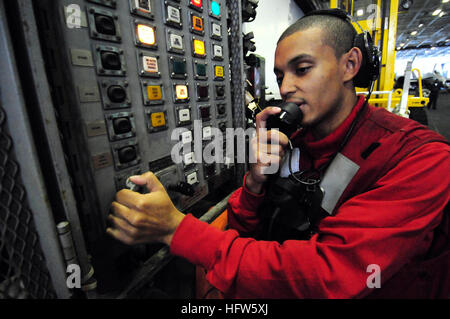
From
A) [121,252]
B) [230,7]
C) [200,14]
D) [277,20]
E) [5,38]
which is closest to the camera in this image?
[5,38]

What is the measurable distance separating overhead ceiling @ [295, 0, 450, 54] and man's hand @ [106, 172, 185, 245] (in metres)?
4.64

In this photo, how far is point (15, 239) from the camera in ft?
1.48

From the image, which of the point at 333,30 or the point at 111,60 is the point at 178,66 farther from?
the point at 333,30

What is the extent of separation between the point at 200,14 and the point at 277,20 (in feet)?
8.54

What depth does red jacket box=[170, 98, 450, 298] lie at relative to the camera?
1.71 feet

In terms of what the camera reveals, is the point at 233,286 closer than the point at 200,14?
Yes

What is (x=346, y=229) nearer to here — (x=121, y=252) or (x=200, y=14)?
(x=121, y=252)

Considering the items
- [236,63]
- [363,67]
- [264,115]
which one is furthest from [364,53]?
[236,63]

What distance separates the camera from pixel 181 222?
628 millimetres

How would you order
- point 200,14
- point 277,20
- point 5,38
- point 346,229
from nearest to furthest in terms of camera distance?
point 5,38 → point 346,229 → point 200,14 → point 277,20

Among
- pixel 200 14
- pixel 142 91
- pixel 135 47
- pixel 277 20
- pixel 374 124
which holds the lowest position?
pixel 374 124
